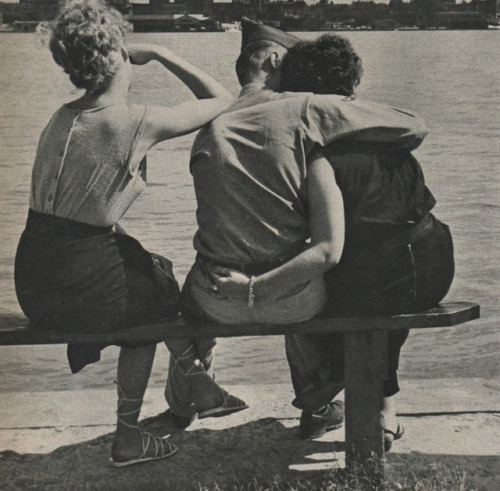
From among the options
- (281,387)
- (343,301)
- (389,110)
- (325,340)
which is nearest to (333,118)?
(389,110)

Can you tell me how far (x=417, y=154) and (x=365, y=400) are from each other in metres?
6.96

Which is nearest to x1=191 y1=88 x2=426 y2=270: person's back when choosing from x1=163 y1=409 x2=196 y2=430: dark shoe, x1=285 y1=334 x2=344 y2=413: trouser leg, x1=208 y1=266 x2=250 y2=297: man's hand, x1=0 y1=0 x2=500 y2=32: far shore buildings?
x1=208 y1=266 x2=250 y2=297: man's hand

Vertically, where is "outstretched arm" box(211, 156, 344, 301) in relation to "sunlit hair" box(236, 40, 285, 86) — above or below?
below

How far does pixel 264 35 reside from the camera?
3.71 m

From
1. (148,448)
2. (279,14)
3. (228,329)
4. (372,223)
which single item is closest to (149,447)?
(148,448)

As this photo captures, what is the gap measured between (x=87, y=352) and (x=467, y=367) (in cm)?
240

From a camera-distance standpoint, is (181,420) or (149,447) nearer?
(149,447)

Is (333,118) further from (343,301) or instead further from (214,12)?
(214,12)

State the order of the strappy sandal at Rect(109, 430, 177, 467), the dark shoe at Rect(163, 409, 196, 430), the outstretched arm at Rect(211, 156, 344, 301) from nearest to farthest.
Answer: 1. the outstretched arm at Rect(211, 156, 344, 301)
2. the strappy sandal at Rect(109, 430, 177, 467)
3. the dark shoe at Rect(163, 409, 196, 430)

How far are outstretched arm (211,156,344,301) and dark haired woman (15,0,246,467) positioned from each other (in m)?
0.40

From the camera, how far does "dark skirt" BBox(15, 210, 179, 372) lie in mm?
3641

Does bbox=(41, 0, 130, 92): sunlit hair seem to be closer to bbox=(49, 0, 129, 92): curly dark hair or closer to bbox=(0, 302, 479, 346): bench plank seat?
bbox=(49, 0, 129, 92): curly dark hair

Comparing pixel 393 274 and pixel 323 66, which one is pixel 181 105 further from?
pixel 393 274

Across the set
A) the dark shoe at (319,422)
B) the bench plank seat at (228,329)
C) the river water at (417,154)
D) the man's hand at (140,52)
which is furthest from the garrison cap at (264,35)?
the dark shoe at (319,422)
